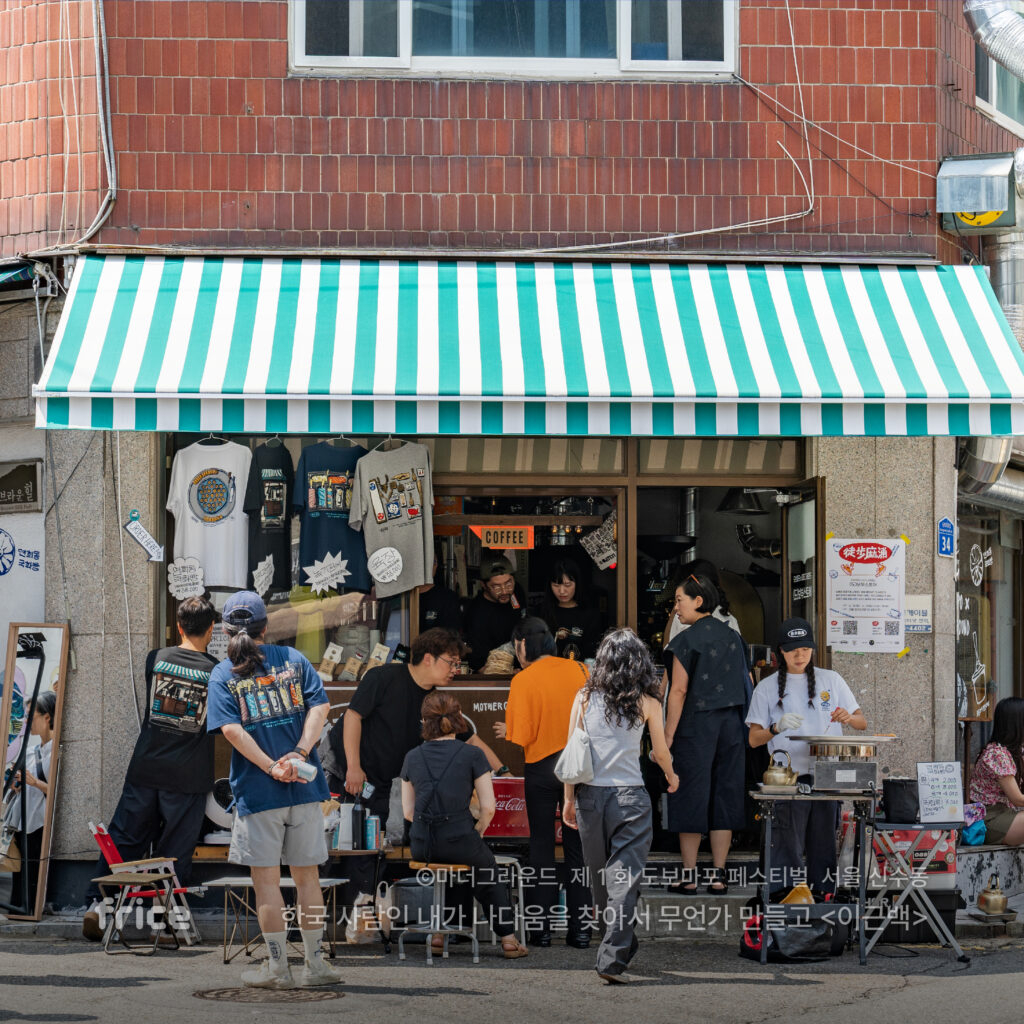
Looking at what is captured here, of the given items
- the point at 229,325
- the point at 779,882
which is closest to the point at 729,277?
the point at 229,325

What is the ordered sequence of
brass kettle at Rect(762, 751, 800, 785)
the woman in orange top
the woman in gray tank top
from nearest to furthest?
the woman in gray tank top, brass kettle at Rect(762, 751, 800, 785), the woman in orange top

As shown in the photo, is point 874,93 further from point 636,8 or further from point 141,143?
point 141,143

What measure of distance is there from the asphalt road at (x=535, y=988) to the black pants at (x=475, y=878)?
0.23 m

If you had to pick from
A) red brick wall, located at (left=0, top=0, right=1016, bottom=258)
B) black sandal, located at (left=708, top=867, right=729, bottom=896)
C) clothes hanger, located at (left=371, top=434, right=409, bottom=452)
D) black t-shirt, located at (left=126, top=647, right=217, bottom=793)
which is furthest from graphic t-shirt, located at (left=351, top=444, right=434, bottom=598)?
black sandal, located at (left=708, top=867, right=729, bottom=896)

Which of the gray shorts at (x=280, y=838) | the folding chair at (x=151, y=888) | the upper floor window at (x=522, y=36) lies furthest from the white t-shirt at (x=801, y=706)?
the upper floor window at (x=522, y=36)

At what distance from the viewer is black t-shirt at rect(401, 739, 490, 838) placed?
8656 millimetres

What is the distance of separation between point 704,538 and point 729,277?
2.12 metres

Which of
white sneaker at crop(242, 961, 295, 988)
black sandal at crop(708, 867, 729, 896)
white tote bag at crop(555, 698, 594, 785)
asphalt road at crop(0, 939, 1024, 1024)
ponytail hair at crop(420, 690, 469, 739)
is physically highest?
ponytail hair at crop(420, 690, 469, 739)

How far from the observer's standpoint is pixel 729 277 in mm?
10461

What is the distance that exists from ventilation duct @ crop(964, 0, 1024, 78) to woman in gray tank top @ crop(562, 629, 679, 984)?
18.0 ft

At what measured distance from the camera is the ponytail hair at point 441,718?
880cm

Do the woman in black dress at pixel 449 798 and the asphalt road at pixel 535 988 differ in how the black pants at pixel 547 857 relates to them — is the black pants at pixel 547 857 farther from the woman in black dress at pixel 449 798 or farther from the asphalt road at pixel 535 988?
the woman in black dress at pixel 449 798

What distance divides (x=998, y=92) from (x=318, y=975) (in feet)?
28.0

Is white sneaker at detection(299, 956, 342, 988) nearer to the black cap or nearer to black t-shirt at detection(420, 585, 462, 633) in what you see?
black t-shirt at detection(420, 585, 462, 633)
